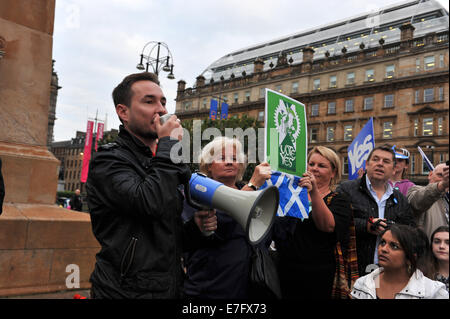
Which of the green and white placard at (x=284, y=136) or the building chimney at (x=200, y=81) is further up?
the building chimney at (x=200, y=81)

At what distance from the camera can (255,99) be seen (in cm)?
5312

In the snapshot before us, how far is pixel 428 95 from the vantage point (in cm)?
3772

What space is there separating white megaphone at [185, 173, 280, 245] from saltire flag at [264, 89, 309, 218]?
22.9 inches

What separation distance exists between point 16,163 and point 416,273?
3890 millimetres

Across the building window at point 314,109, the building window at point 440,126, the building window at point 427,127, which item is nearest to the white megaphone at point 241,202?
the building window at point 440,126

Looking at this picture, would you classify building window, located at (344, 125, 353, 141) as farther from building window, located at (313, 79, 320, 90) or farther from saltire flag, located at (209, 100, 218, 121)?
saltire flag, located at (209, 100, 218, 121)

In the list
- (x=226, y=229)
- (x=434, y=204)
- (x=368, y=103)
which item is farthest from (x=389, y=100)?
(x=226, y=229)

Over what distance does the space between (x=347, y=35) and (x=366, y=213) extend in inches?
2225

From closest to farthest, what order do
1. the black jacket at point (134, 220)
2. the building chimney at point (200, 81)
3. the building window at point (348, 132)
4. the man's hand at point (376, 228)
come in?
the black jacket at point (134, 220), the man's hand at point (376, 228), the building window at point (348, 132), the building chimney at point (200, 81)

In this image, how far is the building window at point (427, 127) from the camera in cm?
3728

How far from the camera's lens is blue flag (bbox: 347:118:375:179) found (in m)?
4.95

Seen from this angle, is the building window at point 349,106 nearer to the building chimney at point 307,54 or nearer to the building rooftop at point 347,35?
the building rooftop at point 347,35

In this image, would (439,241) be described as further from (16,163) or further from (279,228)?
(16,163)

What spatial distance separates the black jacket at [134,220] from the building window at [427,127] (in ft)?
134
